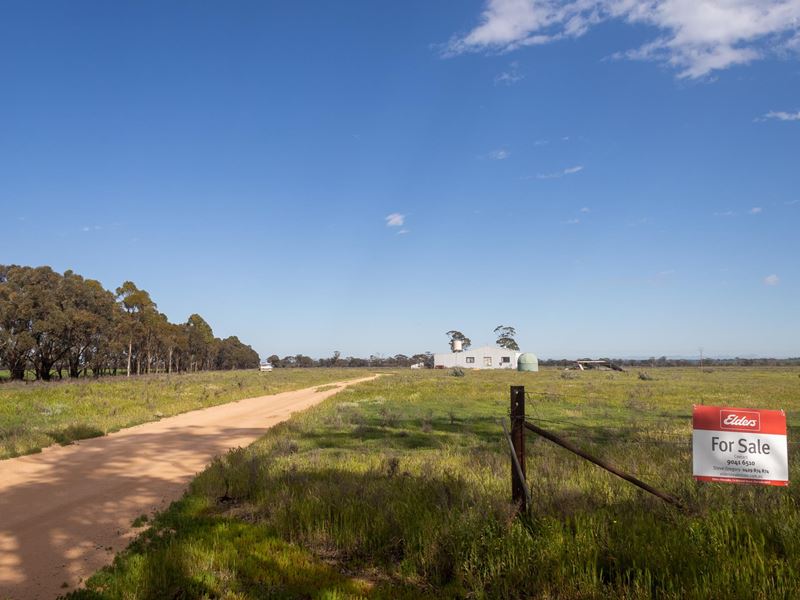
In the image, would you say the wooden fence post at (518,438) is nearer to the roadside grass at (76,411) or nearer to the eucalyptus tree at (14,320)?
the roadside grass at (76,411)

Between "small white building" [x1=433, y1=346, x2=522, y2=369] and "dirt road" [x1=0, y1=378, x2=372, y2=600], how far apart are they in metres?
115

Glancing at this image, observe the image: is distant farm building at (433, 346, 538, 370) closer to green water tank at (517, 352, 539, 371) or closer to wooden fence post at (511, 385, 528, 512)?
green water tank at (517, 352, 539, 371)

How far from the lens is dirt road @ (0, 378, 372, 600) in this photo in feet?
20.3

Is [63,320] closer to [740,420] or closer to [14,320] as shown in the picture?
[14,320]

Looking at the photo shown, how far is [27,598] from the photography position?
5352mm

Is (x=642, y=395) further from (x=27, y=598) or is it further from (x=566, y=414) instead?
(x=27, y=598)

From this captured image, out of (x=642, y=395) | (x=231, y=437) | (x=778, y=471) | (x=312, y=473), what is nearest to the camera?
(x=778, y=471)

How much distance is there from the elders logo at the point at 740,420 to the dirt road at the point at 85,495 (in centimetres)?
723

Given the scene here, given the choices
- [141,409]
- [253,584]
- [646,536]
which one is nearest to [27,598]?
[253,584]

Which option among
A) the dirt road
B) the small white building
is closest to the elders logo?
the dirt road

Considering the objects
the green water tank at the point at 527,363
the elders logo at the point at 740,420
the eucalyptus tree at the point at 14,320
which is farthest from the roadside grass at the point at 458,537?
the green water tank at the point at 527,363

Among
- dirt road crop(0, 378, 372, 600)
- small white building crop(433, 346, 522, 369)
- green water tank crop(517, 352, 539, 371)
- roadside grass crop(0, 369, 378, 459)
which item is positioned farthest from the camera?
small white building crop(433, 346, 522, 369)

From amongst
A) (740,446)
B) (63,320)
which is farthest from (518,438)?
(63,320)

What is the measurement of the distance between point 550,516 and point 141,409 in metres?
22.4
